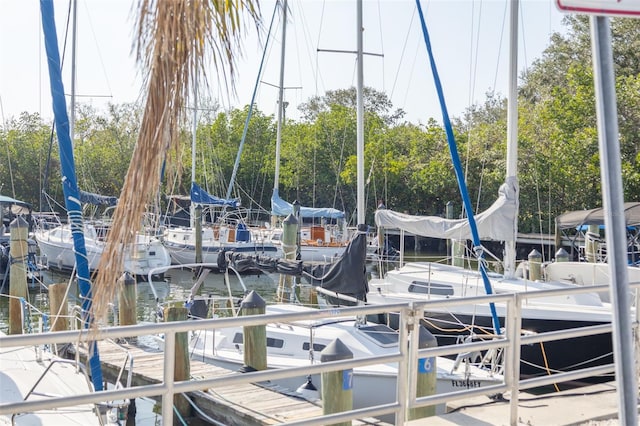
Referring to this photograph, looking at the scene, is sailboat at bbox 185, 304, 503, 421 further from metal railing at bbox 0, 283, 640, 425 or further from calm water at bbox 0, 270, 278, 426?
calm water at bbox 0, 270, 278, 426

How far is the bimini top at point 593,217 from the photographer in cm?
2127

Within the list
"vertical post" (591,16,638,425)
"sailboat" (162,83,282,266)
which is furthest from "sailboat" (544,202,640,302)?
"sailboat" (162,83,282,266)

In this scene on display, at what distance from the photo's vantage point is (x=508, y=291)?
15.1 metres

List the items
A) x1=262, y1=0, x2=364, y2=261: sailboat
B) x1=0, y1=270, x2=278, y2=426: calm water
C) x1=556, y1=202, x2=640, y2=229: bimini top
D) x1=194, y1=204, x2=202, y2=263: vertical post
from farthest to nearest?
x1=262, y1=0, x2=364, y2=261: sailboat, x1=194, y1=204, x2=202, y2=263: vertical post, x1=0, y1=270, x2=278, y2=426: calm water, x1=556, y1=202, x2=640, y2=229: bimini top

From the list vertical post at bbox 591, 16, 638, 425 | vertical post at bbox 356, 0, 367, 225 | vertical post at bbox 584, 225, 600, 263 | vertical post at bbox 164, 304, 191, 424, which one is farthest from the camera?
vertical post at bbox 584, 225, 600, 263

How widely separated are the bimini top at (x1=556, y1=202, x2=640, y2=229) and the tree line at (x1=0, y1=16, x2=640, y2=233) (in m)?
11.0

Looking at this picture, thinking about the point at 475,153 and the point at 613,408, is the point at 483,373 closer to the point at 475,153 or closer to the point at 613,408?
the point at 613,408

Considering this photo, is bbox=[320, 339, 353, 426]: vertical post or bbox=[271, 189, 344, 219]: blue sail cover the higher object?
bbox=[271, 189, 344, 219]: blue sail cover

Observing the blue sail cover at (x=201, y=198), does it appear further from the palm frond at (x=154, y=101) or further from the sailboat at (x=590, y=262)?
the palm frond at (x=154, y=101)

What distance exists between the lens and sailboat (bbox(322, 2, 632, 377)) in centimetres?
1381

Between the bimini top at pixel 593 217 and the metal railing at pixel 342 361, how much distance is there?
16.1 meters

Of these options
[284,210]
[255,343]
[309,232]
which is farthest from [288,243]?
[309,232]

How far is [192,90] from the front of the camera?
3.73 metres

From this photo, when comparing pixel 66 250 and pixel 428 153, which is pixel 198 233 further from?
pixel 428 153
